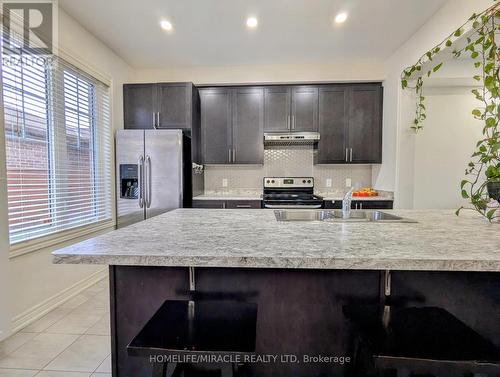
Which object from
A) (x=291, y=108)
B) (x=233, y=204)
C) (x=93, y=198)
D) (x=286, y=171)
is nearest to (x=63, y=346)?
(x=93, y=198)

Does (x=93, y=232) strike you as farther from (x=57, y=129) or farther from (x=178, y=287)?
(x=178, y=287)

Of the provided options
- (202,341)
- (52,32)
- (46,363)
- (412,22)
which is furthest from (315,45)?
(46,363)

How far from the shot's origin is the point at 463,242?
1.15 meters

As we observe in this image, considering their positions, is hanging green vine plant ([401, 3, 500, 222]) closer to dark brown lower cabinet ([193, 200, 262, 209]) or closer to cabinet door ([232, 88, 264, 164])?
cabinet door ([232, 88, 264, 164])

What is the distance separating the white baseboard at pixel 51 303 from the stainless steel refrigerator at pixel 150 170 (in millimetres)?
773

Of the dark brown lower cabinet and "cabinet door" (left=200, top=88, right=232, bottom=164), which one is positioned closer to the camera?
the dark brown lower cabinet

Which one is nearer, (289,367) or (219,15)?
(289,367)

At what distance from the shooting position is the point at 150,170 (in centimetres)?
334

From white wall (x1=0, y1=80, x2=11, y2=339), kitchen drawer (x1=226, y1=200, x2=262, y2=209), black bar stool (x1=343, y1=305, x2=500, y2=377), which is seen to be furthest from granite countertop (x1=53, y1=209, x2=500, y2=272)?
kitchen drawer (x1=226, y1=200, x2=262, y2=209)

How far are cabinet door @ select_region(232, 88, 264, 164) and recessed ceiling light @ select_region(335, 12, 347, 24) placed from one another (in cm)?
133

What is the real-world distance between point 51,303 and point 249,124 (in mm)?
2936

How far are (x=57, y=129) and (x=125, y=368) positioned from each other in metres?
2.31

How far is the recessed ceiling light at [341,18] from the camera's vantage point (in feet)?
8.73

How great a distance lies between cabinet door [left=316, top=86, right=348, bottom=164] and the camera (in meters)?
3.79
